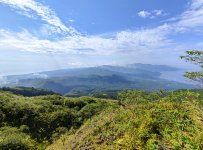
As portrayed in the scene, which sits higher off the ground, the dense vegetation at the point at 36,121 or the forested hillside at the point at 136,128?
the forested hillside at the point at 136,128

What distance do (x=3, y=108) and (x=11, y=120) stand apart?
2546mm

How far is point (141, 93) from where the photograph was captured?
23.0 metres

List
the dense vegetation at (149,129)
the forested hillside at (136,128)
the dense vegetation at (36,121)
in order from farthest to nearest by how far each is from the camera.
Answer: the dense vegetation at (36,121)
the forested hillside at (136,128)
the dense vegetation at (149,129)

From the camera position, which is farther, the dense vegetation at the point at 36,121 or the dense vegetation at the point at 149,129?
the dense vegetation at the point at 36,121

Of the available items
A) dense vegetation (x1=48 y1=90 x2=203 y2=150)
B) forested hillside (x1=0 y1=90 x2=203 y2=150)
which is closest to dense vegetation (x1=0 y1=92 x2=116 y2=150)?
forested hillside (x1=0 y1=90 x2=203 y2=150)

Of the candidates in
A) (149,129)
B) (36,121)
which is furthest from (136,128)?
(36,121)

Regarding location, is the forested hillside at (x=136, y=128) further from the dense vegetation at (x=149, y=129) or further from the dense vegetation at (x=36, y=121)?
the dense vegetation at (x=36, y=121)

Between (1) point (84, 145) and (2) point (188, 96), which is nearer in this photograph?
(1) point (84, 145)

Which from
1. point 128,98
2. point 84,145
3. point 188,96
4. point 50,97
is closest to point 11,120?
point 50,97

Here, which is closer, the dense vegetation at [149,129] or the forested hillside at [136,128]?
the dense vegetation at [149,129]

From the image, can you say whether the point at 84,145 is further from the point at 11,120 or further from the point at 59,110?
the point at 59,110

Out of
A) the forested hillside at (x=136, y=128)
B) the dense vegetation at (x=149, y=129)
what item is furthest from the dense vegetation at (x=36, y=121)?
the dense vegetation at (x=149, y=129)

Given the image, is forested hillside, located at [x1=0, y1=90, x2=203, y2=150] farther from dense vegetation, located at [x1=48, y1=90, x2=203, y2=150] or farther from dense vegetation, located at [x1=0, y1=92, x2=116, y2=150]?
dense vegetation, located at [x1=0, y1=92, x2=116, y2=150]

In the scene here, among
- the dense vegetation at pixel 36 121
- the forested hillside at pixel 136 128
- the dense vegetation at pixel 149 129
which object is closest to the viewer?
the dense vegetation at pixel 149 129
